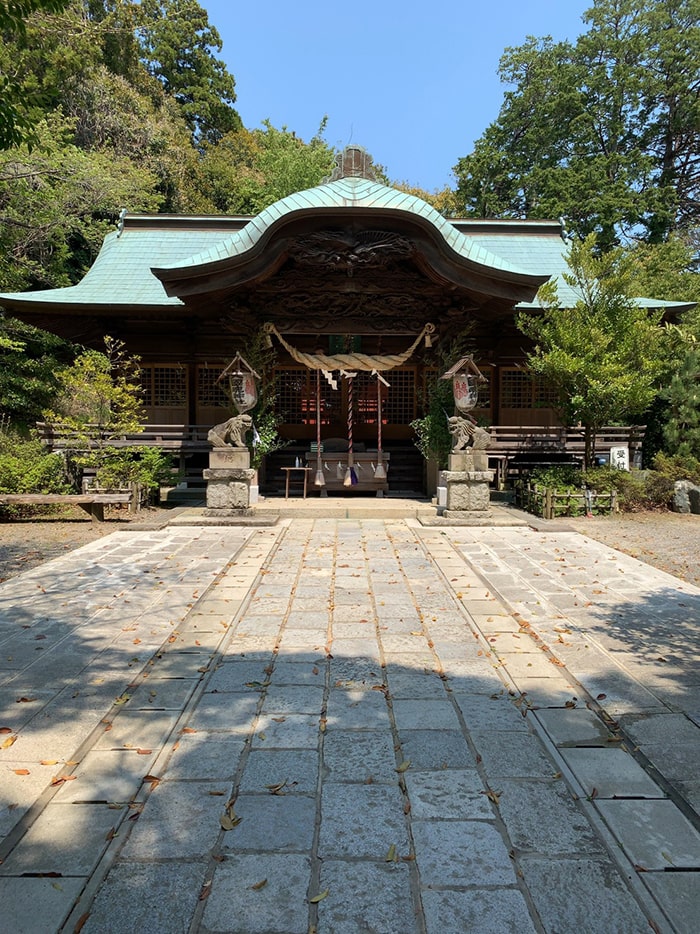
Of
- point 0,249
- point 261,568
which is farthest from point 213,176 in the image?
point 261,568

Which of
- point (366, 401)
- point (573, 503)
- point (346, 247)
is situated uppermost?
point (346, 247)

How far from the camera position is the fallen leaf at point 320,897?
1.89 m

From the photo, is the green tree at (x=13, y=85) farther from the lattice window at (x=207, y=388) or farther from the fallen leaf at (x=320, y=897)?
the lattice window at (x=207, y=388)

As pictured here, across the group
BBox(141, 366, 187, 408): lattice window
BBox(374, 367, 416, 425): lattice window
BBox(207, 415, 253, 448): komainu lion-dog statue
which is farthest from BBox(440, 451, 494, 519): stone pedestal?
BBox(141, 366, 187, 408): lattice window

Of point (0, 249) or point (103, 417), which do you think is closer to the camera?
point (0, 249)

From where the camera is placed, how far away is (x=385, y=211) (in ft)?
33.9

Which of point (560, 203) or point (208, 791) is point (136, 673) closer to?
point (208, 791)

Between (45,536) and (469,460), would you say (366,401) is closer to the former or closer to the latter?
(469,460)

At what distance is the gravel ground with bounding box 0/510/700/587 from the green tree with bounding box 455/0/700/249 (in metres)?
21.6

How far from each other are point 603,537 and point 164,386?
11.2 m

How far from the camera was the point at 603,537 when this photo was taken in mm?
8875

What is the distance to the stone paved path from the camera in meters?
1.92

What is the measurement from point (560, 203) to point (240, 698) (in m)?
29.2

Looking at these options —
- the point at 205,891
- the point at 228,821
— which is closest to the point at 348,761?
the point at 228,821
